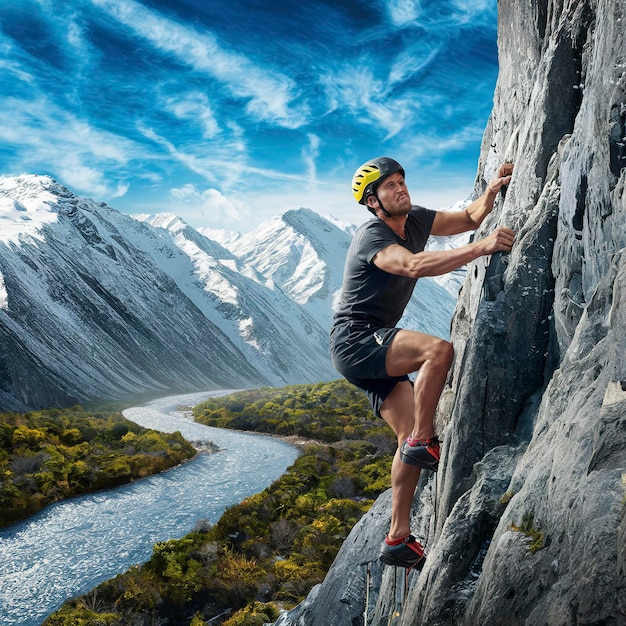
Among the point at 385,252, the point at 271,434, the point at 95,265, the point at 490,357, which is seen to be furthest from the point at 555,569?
the point at 95,265

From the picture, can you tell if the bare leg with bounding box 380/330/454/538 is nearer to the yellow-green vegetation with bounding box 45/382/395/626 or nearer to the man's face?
the man's face

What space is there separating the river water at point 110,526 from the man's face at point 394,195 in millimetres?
18062

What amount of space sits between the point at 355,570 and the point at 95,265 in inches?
4832

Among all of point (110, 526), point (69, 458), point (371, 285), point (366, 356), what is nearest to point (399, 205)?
point (371, 285)

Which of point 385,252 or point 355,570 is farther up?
point 385,252

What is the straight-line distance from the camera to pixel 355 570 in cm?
979

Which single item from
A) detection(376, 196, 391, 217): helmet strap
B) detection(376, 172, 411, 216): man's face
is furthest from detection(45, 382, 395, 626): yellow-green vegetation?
detection(376, 172, 411, 216): man's face

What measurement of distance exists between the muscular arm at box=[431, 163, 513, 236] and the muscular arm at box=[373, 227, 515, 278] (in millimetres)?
1513

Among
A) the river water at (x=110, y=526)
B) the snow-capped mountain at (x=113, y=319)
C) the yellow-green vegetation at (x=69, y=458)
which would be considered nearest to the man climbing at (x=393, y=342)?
the river water at (x=110, y=526)

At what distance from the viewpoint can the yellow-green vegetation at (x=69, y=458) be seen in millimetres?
28828

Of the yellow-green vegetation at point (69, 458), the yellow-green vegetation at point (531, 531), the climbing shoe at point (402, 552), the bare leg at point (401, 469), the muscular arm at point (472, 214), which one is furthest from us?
the yellow-green vegetation at point (69, 458)

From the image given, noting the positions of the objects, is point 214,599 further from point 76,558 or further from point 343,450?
point 343,450

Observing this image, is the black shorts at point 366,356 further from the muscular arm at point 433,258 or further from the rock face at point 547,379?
the rock face at point 547,379

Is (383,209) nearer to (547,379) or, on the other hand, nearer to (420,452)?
(547,379)
